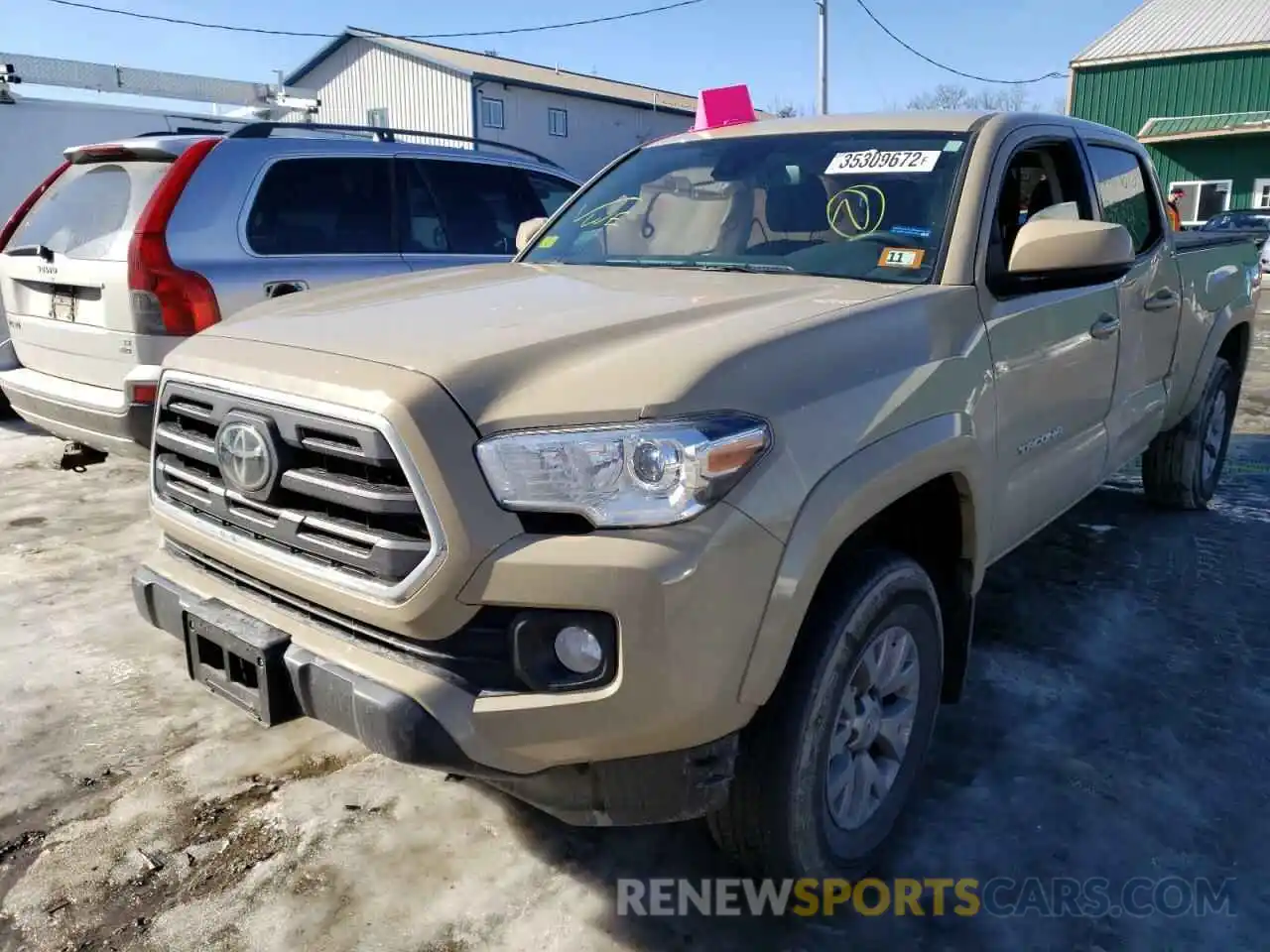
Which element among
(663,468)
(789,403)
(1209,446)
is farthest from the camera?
(1209,446)

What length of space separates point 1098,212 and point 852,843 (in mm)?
2592

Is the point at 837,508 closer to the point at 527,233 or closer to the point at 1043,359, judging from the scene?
the point at 1043,359

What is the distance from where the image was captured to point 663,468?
6.16 feet

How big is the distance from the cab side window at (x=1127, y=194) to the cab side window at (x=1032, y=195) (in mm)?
165

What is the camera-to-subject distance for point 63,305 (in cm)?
453

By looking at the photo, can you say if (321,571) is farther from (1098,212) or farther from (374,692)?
(1098,212)

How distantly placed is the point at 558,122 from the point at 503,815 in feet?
108

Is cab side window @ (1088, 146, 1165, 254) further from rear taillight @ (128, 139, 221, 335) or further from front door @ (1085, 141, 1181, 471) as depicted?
rear taillight @ (128, 139, 221, 335)

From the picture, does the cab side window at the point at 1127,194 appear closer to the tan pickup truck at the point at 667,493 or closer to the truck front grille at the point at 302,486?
the tan pickup truck at the point at 667,493

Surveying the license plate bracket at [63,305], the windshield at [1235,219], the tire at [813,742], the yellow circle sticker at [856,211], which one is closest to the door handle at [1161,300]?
the yellow circle sticker at [856,211]

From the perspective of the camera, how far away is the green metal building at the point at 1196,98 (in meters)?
28.9

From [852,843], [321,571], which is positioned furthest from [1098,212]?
[321,571]

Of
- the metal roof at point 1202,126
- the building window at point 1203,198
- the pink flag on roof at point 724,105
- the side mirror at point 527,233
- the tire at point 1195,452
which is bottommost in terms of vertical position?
the tire at point 1195,452

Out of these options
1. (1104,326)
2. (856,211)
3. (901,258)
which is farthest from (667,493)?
(1104,326)
